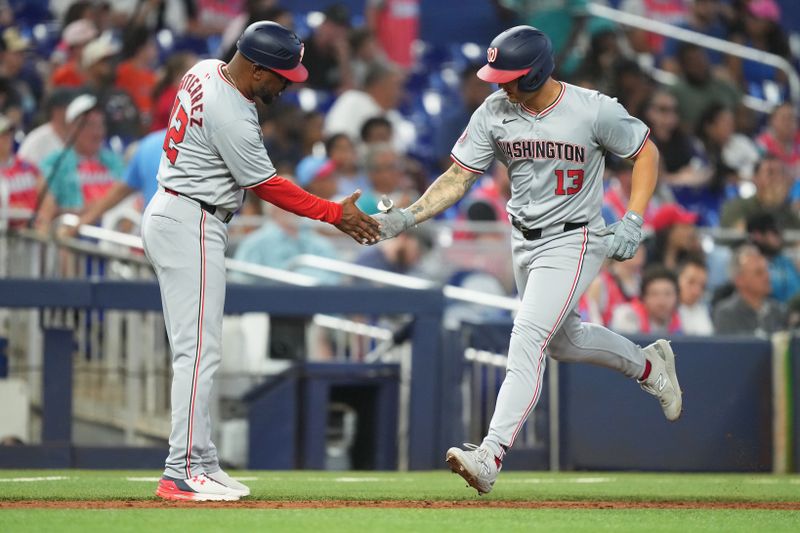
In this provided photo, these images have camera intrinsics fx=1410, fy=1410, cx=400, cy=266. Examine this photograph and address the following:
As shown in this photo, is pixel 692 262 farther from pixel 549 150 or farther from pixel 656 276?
pixel 549 150

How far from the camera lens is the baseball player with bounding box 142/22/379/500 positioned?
5.66m

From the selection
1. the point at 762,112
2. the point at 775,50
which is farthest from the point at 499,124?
the point at 775,50

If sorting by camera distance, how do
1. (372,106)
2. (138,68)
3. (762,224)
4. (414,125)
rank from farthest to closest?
(414,125)
(372,106)
(138,68)
(762,224)

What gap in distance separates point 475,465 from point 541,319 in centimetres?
72

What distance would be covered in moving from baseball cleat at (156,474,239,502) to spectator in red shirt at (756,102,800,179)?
10.1m

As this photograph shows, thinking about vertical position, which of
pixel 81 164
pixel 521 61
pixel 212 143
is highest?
pixel 81 164

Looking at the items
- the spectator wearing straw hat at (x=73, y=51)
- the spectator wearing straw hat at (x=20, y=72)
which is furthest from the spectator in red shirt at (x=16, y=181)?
the spectator wearing straw hat at (x=20, y=72)

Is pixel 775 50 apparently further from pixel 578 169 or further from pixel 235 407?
pixel 578 169

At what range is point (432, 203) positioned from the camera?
6.38 m

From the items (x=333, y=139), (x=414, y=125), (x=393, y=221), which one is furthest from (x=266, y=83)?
(x=414, y=125)

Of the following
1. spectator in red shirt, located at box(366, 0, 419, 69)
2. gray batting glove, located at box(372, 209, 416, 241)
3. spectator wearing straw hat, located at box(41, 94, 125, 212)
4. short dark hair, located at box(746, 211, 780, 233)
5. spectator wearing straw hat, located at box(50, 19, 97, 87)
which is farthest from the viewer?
spectator in red shirt, located at box(366, 0, 419, 69)

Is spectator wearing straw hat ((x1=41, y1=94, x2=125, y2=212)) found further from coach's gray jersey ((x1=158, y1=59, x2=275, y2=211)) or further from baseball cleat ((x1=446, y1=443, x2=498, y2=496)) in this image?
baseball cleat ((x1=446, y1=443, x2=498, y2=496))

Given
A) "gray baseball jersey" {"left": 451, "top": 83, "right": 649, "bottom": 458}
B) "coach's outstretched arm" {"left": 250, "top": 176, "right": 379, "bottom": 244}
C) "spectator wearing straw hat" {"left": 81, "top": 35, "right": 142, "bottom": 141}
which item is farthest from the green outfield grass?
"spectator wearing straw hat" {"left": 81, "top": 35, "right": 142, "bottom": 141}

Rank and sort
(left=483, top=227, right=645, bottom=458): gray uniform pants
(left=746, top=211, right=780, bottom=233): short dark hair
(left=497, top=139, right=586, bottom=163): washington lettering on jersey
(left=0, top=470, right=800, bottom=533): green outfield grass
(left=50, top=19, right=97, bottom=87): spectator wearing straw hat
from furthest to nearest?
(left=50, top=19, right=97, bottom=87): spectator wearing straw hat < (left=746, top=211, right=780, bottom=233): short dark hair < (left=497, top=139, right=586, bottom=163): washington lettering on jersey < (left=483, top=227, right=645, bottom=458): gray uniform pants < (left=0, top=470, right=800, bottom=533): green outfield grass
